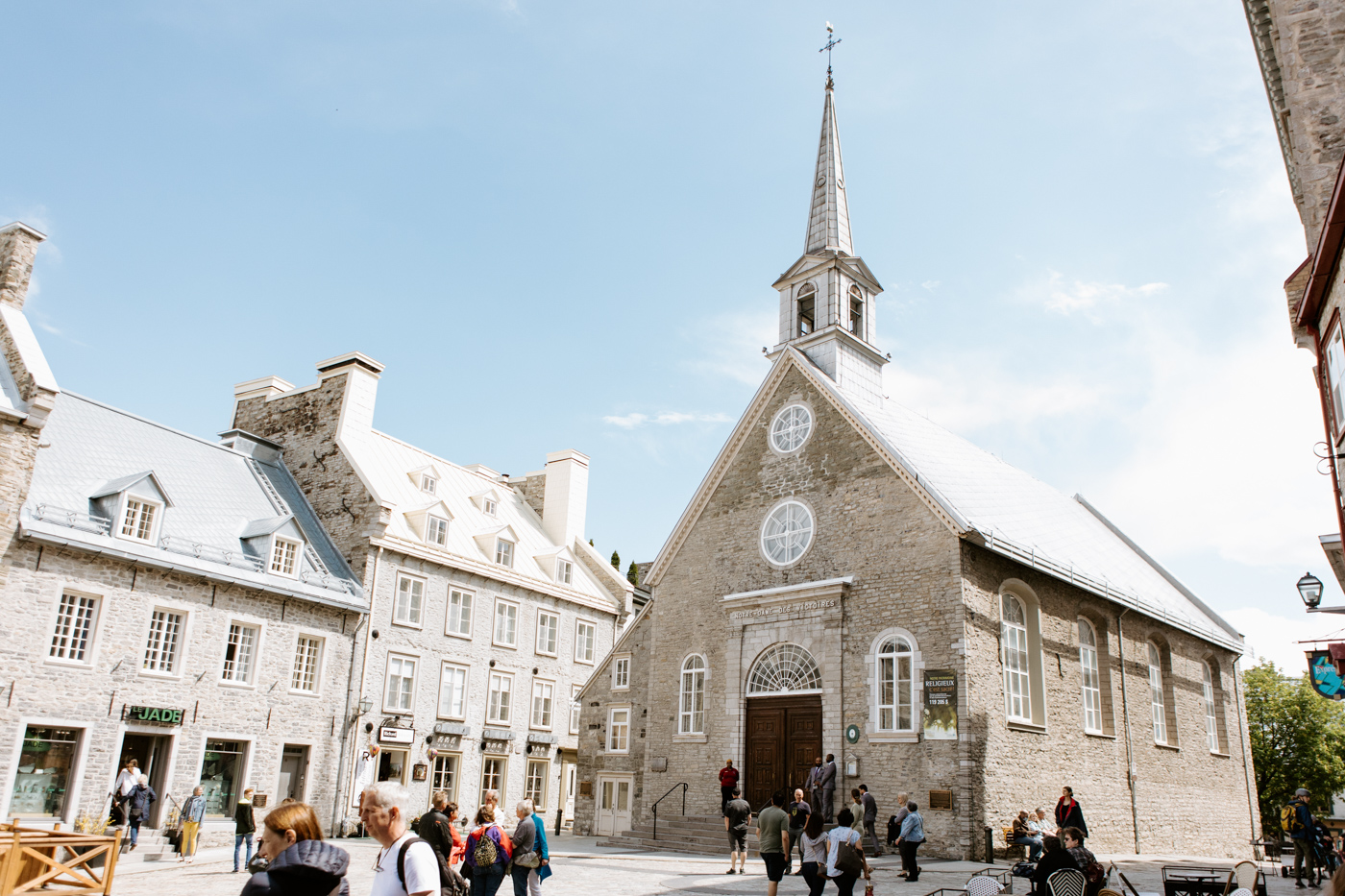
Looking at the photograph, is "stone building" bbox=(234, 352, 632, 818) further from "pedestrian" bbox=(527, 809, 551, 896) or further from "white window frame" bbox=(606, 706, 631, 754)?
"pedestrian" bbox=(527, 809, 551, 896)

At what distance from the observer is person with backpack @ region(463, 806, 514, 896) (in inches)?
399

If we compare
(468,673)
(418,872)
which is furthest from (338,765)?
(418,872)

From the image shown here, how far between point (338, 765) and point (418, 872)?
24.1 meters

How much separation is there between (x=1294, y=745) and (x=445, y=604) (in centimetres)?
4050

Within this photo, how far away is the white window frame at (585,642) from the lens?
1428 inches

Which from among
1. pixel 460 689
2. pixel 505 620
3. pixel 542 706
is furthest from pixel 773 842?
pixel 542 706

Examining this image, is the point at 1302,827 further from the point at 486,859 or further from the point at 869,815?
the point at 486,859

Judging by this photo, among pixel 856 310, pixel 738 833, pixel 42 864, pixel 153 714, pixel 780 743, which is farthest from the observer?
pixel 856 310

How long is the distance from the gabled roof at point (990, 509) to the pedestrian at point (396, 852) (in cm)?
1705

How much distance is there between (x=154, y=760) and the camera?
22703 millimetres

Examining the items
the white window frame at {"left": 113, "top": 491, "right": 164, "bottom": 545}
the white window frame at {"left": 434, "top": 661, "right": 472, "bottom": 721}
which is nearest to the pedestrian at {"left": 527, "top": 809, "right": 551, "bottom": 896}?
the white window frame at {"left": 113, "top": 491, "right": 164, "bottom": 545}

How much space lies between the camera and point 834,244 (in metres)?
28.6

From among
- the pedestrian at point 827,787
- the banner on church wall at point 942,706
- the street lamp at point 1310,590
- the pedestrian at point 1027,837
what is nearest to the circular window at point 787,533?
the banner on church wall at point 942,706

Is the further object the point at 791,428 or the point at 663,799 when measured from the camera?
the point at 791,428
